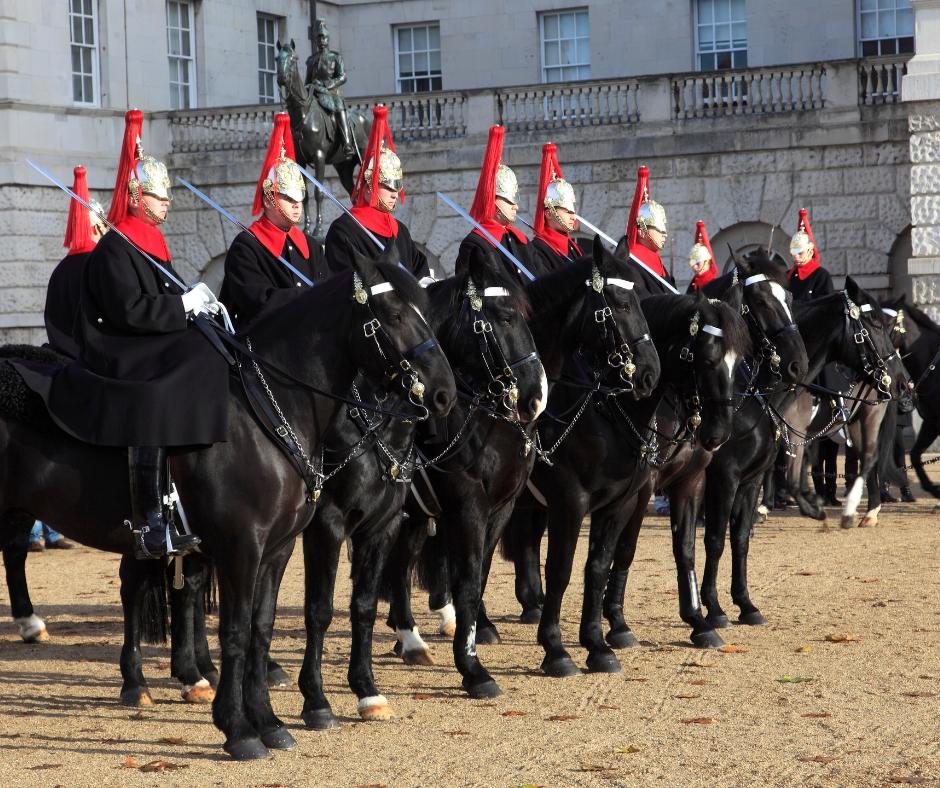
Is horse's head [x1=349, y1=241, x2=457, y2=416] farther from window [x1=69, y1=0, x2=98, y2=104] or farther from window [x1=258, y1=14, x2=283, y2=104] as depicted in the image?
window [x1=258, y1=14, x2=283, y2=104]

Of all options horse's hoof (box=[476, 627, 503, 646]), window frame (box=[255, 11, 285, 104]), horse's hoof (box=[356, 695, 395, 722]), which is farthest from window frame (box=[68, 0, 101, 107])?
horse's hoof (box=[356, 695, 395, 722])

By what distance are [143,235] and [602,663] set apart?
339 centimetres

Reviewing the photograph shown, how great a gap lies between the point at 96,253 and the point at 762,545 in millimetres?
8409

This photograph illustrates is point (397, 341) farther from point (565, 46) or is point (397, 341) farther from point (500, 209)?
point (565, 46)

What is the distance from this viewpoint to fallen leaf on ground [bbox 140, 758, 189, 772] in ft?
22.8

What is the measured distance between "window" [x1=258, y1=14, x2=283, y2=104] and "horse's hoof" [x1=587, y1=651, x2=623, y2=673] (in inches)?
911

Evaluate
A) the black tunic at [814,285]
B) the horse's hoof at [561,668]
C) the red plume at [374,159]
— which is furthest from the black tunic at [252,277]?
the black tunic at [814,285]

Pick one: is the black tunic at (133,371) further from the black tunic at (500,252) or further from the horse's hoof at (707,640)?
the horse's hoof at (707,640)

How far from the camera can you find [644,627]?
1052 cm

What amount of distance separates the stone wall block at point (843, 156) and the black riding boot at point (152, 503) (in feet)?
61.4

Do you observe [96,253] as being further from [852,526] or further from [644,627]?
[852,526]

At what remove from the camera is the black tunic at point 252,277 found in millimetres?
8312

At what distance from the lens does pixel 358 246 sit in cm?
919

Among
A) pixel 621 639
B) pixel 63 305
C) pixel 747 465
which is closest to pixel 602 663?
pixel 621 639
